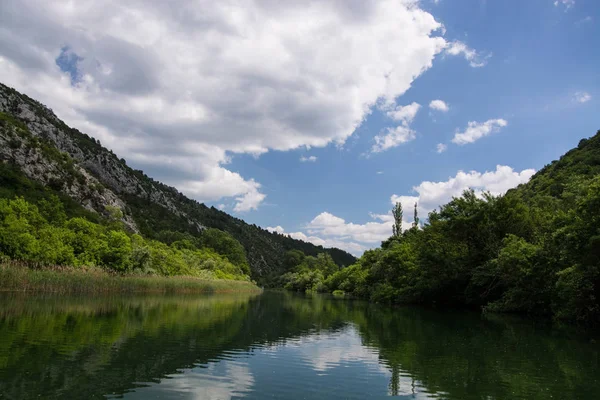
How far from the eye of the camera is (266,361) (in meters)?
16.7

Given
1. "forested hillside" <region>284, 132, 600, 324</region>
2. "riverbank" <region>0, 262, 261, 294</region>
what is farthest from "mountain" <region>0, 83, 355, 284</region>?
"forested hillside" <region>284, 132, 600, 324</region>

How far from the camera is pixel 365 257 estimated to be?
393 feet

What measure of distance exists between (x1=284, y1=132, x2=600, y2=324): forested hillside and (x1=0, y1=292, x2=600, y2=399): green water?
6851 mm

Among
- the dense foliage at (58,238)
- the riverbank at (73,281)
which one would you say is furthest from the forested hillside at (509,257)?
the dense foliage at (58,238)

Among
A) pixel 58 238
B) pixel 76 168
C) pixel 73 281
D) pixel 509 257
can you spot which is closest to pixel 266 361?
pixel 73 281

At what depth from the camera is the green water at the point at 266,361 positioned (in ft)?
40.3

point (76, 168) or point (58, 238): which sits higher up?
point (76, 168)

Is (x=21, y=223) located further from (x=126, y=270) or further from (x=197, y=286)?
(x=197, y=286)

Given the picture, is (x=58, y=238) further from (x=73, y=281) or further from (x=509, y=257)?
(x=509, y=257)

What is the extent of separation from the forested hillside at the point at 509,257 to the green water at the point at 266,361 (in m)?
6.85

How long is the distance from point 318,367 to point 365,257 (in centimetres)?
10531

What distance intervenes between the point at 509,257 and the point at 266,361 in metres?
34.3

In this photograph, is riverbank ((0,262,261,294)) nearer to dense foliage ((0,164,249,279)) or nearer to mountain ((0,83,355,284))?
dense foliage ((0,164,249,279))

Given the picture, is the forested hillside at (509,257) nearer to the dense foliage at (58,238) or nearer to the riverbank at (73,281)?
the riverbank at (73,281)
